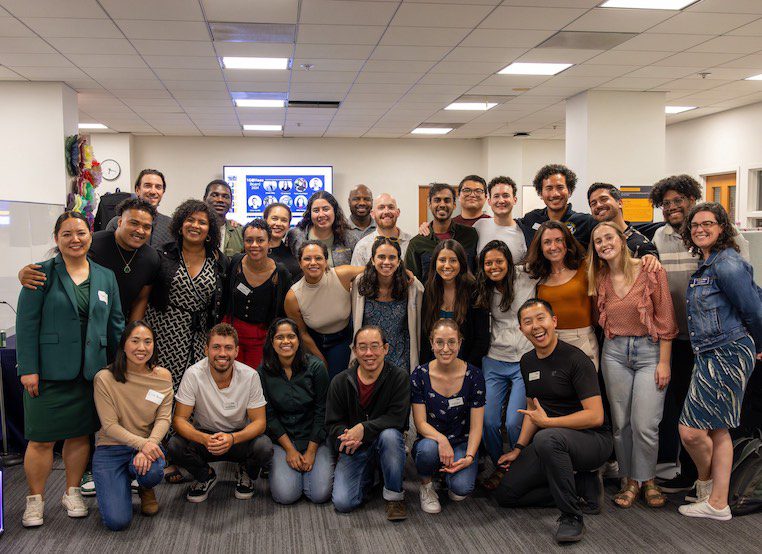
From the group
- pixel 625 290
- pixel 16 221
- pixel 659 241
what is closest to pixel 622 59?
pixel 659 241

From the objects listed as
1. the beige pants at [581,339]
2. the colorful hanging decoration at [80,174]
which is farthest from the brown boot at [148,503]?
the colorful hanging decoration at [80,174]

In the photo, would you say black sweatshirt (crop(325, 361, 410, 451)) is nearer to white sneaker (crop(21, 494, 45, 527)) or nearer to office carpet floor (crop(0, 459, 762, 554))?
office carpet floor (crop(0, 459, 762, 554))

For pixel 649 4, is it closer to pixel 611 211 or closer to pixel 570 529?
pixel 611 211

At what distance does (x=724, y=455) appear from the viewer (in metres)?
3.07

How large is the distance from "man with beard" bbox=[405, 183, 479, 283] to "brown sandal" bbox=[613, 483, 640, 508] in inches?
56.9

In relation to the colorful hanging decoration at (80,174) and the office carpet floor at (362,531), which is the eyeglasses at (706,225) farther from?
the colorful hanging decoration at (80,174)

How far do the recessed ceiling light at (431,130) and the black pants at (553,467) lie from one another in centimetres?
810

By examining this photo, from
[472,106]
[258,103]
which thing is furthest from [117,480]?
[472,106]

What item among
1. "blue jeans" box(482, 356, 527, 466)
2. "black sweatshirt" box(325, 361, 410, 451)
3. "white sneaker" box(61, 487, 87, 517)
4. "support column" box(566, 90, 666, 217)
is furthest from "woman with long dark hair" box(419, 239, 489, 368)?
"support column" box(566, 90, 666, 217)

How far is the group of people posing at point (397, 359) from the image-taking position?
3025 mm

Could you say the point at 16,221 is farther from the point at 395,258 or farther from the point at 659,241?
the point at 659,241

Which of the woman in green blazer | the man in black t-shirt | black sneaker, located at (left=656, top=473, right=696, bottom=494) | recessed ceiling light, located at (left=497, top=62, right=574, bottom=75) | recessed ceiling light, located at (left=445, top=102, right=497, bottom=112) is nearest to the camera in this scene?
the woman in green blazer

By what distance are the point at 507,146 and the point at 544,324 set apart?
9.15 metres

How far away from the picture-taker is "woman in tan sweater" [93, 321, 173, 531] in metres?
3.02
